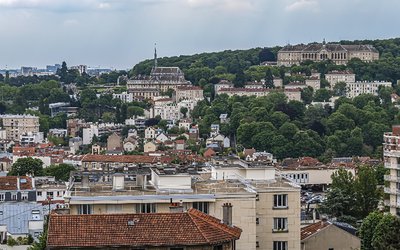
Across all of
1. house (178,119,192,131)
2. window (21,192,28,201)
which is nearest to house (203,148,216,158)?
house (178,119,192,131)

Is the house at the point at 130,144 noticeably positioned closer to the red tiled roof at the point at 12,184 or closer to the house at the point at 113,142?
the house at the point at 113,142

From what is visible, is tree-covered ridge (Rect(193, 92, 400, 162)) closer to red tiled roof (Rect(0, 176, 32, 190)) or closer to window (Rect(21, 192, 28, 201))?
red tiled roof (Rect(0, 176, 32, 190))

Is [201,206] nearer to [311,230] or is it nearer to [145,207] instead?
[145,207]

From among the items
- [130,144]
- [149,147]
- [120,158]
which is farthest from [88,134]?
[120,158]

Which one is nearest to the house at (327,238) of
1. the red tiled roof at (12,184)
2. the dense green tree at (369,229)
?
the dense green tree at (369,229)

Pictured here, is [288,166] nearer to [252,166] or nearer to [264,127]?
[264,127]

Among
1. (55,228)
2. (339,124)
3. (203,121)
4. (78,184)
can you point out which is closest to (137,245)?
(55,228)
